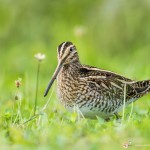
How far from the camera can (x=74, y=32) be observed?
48.6 ft

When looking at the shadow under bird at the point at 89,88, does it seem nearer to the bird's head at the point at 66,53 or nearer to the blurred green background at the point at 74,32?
the bird's head at the point at 66,53

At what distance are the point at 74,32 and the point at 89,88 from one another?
281 inches

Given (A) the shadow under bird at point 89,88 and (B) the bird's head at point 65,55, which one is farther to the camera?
(B) the bird's head at point 65,55

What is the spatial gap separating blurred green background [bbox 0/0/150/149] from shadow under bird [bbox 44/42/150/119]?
4394 millimetres

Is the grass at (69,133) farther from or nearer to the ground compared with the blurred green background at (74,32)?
nearer to the ground

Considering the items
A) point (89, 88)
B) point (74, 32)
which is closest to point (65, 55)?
point (89, 88)

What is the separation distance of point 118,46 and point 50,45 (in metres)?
1.43

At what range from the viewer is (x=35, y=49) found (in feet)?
50.0

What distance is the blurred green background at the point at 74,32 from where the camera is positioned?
14.0 metres

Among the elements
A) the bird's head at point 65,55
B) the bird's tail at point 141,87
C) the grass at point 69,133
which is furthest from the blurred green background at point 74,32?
the grass at point 69,133

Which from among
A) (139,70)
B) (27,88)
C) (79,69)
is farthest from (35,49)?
(79,69)

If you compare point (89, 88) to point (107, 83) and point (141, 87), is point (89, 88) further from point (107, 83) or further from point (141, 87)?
point (141, 87)

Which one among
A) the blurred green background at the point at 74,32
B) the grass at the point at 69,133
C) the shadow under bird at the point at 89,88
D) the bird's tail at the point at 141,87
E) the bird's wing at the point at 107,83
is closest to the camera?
the grass at the point at 69,133

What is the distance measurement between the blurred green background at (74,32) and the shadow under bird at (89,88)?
14.4 feet
